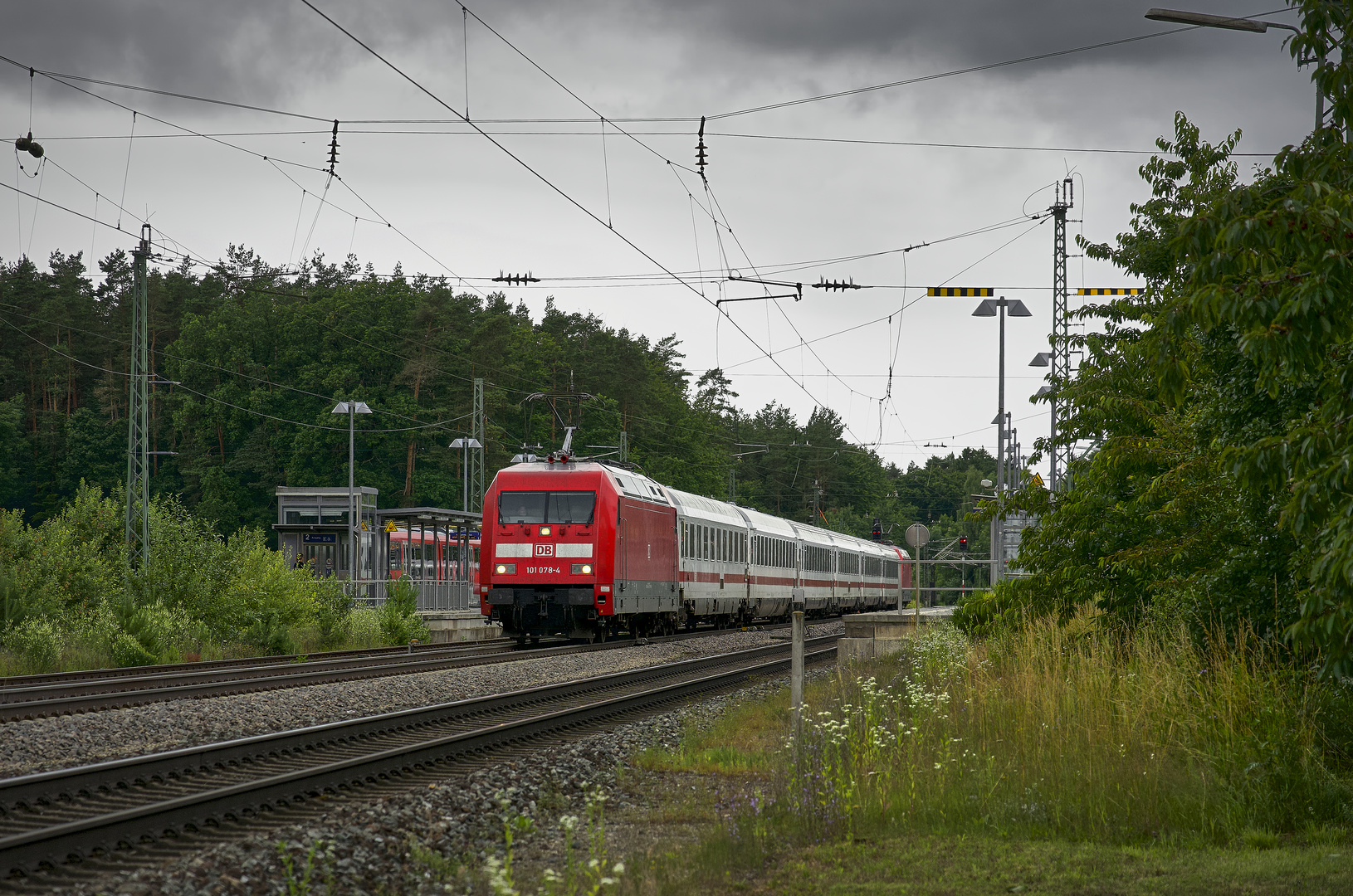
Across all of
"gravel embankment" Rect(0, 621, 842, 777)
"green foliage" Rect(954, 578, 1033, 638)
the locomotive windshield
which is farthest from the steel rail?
"green foliage" Rect(954, 578, 1033, 638)

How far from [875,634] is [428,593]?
1628cm

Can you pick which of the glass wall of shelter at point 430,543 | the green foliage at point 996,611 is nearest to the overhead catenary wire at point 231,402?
the glass wall of shelter at point 430,543

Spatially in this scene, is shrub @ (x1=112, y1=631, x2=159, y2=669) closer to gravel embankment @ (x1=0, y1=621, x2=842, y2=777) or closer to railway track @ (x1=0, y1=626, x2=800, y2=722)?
railway track @ (x1=0, y1=626, x2=800, y2=722)

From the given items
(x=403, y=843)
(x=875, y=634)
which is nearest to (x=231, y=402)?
(x=875, y=634)

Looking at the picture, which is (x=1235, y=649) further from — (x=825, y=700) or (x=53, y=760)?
(x=53, y=760)

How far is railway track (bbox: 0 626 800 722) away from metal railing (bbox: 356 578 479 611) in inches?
338

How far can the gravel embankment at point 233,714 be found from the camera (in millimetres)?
10742

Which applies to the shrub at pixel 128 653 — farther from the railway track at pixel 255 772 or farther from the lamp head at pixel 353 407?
the lamp head at pixel 353 407

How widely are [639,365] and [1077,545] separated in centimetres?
7087

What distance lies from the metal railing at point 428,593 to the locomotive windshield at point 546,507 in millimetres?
7796

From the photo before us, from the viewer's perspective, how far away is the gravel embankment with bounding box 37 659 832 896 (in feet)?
21.0

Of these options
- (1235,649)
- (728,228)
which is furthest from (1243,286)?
(728,228)

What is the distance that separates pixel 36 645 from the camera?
63.0 ft

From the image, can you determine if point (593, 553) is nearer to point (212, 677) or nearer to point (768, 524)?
point (212, 677)
